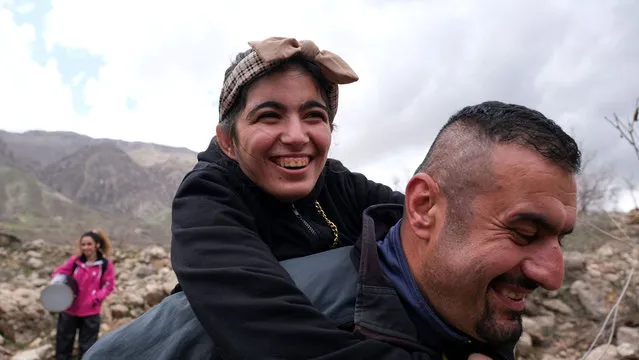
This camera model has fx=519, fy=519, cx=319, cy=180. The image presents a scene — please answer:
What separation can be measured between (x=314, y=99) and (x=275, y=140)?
0.21m

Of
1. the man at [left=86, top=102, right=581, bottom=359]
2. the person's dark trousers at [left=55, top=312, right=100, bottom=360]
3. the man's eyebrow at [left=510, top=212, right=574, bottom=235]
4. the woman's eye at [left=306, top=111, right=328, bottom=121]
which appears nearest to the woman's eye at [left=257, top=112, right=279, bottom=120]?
the woman's eye at [left=306, top=111, right=328, bottom=121]

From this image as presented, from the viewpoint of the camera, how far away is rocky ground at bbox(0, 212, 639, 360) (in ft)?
19.7

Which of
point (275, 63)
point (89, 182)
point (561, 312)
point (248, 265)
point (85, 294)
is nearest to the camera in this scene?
point (248, 265)

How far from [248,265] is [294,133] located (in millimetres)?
559

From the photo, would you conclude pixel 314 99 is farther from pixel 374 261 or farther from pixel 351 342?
pixel 351 342

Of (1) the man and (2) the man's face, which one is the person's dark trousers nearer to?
(1) the man

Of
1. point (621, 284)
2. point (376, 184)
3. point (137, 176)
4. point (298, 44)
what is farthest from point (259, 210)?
point (137, 176)

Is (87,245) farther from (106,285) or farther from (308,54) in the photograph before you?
(308,54)

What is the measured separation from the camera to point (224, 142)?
2.02 meters

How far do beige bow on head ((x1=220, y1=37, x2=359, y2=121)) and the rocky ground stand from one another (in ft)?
12.2

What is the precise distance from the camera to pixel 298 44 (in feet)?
6.04

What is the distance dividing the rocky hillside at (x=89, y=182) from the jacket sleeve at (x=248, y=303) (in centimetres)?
5109

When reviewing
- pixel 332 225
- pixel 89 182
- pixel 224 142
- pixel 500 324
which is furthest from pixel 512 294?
pixel 89 182

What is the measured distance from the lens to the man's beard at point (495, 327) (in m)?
1.34
